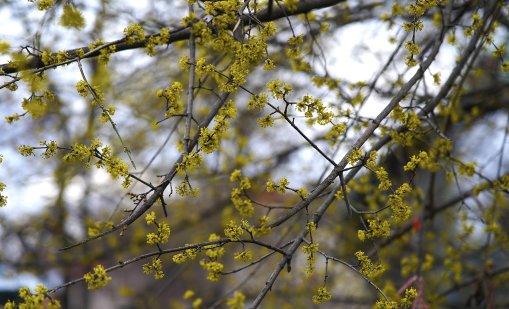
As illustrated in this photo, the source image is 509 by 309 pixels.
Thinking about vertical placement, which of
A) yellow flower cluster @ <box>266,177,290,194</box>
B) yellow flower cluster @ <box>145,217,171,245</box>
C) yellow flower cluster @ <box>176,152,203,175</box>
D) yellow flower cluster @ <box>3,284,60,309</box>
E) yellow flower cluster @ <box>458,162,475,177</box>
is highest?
yellow flower cluster @ <box>458,162,475,177</box>

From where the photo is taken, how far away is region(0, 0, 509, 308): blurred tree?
2586mm

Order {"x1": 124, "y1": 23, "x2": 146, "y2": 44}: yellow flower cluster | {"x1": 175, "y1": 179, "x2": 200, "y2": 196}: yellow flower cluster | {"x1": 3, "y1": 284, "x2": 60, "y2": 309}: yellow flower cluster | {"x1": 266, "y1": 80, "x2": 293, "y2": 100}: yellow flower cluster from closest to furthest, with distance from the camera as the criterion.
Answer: {"x1": 3, "y1": 284, "x2": 60, "y2": 309}: yellow flower cluster < {"x1": 266, "y1": 80, "x2": 293, "y2": 100}: yellow flower cluster < {"x1": 175, "y1": 179, "x2": 200, "y2": 196}: yellow flower cluster < {"x1": 124, "y1": 23, "x2": 146, "y2": 44}: yellow flower cluster

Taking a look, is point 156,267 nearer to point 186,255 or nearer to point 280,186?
point 186,255

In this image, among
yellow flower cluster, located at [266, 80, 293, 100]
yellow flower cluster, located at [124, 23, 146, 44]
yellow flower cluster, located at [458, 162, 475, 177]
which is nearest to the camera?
yellow flower cluster, located at [266, 80, 293, 100]

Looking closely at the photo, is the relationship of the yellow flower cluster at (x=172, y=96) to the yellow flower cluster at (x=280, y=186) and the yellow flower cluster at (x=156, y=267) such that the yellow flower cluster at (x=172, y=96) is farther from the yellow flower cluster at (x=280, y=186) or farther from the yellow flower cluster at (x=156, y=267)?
the yellow flower cluster at (x=156, y=267)

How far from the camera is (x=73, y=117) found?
7293 millimetres

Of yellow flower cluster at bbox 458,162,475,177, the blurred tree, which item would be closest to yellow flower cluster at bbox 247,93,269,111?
the blurred tree

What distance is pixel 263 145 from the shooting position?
8078 millimetres

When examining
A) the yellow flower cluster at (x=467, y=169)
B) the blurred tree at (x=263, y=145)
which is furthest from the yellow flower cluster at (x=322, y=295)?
the yellow flower cluster at (x=467, y=169)

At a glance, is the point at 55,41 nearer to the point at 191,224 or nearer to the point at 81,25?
the point at 81,25

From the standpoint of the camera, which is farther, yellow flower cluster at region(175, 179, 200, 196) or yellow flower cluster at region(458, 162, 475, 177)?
yellow flower cluster at region(458, 162, 475, 177)

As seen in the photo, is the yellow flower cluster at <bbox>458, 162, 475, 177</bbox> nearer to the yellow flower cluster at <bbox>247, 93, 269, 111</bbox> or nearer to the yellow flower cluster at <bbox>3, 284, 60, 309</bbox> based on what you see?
the yellow flower cluster at <bbox>247, 93, 269, 111</bbox>

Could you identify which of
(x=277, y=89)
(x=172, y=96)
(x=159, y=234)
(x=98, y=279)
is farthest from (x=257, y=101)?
(x=98, y=279)

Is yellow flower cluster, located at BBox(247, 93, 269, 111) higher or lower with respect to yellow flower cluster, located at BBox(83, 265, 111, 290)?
higher
